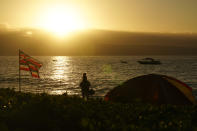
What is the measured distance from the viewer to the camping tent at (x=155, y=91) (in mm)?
10141

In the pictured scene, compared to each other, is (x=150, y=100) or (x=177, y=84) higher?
(x=177, y=84)

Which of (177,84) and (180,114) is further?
(177,84)

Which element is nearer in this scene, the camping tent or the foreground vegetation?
the foreground vegetation

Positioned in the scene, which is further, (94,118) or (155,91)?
(155,91)

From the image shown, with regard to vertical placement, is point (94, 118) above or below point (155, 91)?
below

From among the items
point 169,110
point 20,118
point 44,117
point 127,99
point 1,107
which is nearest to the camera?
point 44,117

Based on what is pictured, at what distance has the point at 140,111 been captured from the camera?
7008mm

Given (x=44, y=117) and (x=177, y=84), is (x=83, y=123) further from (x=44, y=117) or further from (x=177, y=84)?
(x=177, y=84)

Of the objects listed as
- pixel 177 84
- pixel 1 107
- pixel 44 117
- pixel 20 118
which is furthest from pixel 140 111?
pixel 1 107

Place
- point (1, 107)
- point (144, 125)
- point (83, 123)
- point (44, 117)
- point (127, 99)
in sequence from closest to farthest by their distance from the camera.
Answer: point (83, 123) < point (144, 125) < point (44, 117) < point (1, 107) < point (127, 99)

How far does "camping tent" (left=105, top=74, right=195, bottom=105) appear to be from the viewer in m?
10.1

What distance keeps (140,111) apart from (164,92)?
3.55 m

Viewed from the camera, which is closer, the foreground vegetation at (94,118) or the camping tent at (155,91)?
the foreground vegetation at (94,118)

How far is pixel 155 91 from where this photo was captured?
33.4 feet
